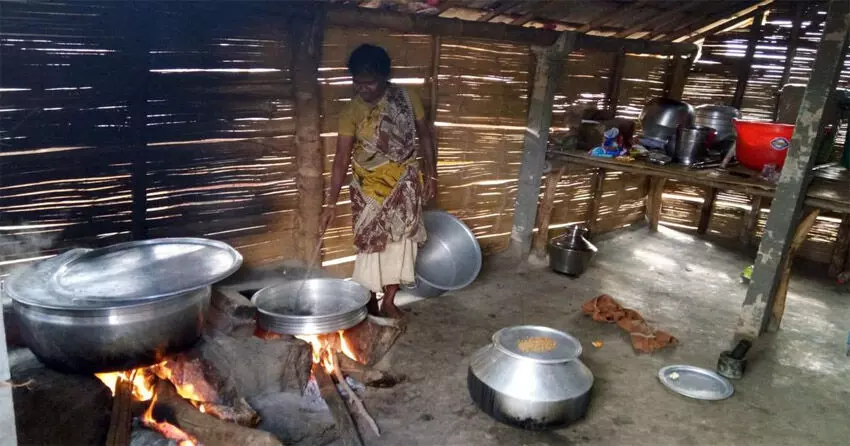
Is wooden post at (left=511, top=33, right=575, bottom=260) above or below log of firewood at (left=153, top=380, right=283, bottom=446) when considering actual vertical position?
above

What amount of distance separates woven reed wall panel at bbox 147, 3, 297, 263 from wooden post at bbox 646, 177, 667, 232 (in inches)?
201

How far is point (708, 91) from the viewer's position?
690 cm

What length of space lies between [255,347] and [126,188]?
1.24 metres

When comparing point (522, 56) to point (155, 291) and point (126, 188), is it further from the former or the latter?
point (155, 291)

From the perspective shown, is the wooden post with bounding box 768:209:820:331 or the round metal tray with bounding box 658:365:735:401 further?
the wooden post with bounding box 768:209:820:331

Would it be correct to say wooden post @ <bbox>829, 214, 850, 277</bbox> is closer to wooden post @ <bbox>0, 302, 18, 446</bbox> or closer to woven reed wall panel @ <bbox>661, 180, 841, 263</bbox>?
woven reed wall panel @ <bbox>661, 180, 841, 263</bbox>

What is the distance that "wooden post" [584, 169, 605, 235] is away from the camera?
6.59 meters

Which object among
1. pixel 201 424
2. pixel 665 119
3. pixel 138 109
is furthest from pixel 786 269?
pixel 138 109

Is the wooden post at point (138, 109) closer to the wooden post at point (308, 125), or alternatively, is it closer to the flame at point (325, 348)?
the wooden post at point (308, 125)

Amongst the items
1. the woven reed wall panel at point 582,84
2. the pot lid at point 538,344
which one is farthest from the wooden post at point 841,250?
the pot lid at point 538,344

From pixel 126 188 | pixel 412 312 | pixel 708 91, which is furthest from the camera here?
pixel 708 91

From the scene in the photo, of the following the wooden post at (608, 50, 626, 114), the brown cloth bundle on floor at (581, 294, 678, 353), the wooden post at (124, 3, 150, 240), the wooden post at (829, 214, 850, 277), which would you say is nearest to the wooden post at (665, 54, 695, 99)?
the wooden post at (608, 50, 626, 114)

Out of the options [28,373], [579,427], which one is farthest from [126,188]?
[579,427]

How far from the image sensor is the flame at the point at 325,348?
3.23 metres
